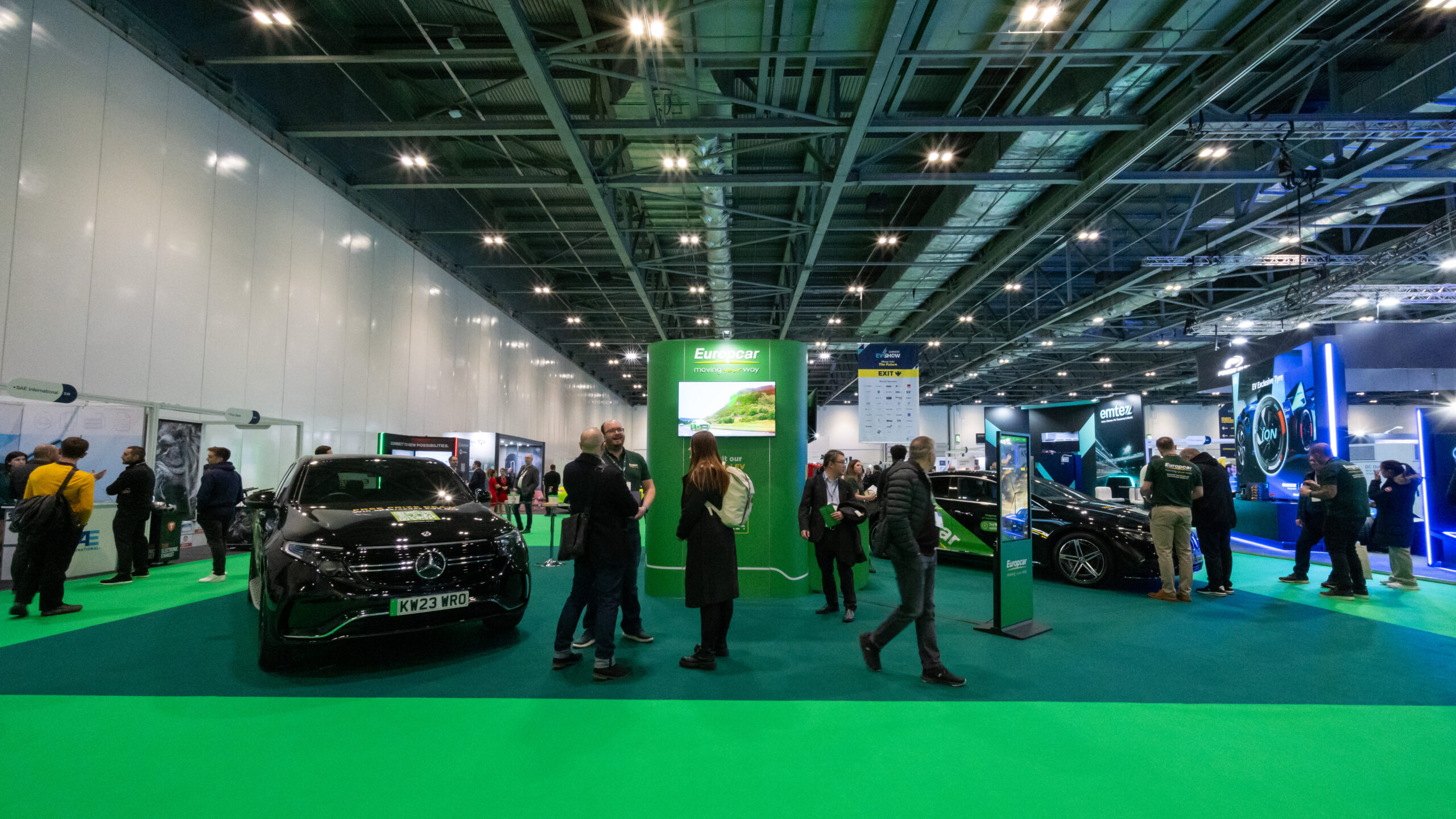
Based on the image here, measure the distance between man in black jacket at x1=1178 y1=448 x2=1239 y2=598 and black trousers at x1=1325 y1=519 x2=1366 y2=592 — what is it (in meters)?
1.00

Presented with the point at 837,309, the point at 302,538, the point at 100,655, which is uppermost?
the point at 837,309

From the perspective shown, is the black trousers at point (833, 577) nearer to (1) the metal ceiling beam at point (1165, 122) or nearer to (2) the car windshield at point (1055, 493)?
(2) the car windshield at point (1055, 493)

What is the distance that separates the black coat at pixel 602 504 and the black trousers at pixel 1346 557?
7.68 m

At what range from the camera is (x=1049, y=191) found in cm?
1126

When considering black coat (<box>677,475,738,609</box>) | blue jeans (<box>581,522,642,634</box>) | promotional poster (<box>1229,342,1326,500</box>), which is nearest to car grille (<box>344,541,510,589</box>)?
blue jeans (<box>581,522,642,634</box>)

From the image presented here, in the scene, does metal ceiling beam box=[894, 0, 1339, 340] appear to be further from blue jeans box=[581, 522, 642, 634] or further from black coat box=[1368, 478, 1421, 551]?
blue jeans box=[581, 522, 642, 634]

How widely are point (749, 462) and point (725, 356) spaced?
115 cm

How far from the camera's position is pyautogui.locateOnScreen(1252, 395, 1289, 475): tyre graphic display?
1280 centimetres

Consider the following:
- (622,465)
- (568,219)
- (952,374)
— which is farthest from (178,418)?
(952,374)

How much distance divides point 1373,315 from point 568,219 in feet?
65.5

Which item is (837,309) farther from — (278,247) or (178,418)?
(178,418)

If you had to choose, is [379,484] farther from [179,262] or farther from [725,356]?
[179,262]

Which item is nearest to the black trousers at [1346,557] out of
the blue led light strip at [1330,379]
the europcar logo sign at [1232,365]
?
the blue led light strip at [1330,379]

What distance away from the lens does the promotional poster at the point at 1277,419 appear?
1202cm
